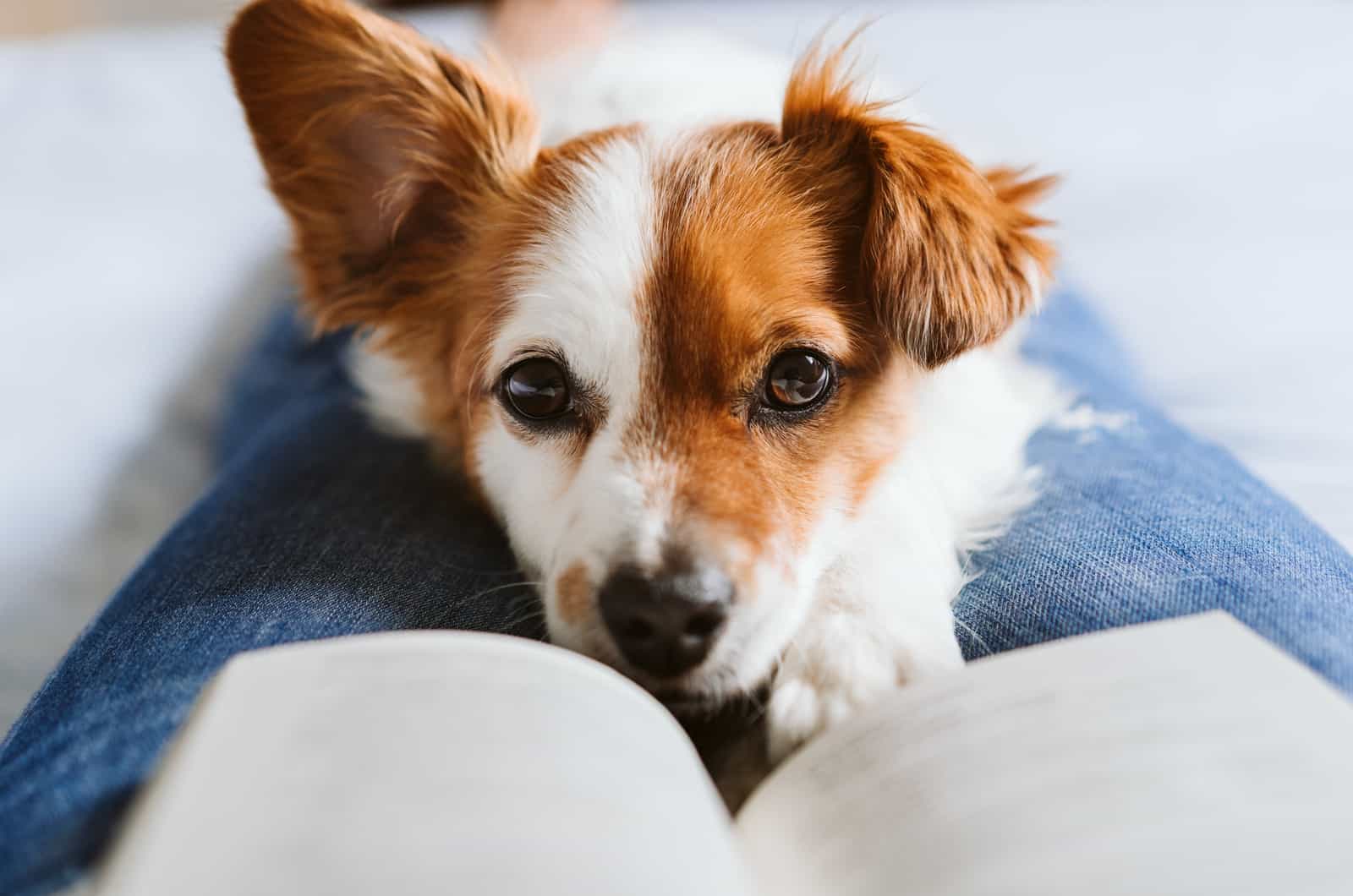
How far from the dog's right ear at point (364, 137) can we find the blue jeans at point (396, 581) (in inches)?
13.4

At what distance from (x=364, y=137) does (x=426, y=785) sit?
1.19 meters

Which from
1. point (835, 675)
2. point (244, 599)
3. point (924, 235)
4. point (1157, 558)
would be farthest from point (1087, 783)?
point (244, 599)

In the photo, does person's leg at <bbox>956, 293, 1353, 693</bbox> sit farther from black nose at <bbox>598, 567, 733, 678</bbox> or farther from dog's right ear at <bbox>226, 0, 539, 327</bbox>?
dog's right ear at <bbox>226, 0, 539, 327</bbox>

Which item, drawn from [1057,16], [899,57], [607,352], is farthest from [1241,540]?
[1057,16]

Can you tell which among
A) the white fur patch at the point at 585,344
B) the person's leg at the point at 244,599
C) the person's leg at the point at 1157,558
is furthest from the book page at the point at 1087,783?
the person's leg at the point at 244,599

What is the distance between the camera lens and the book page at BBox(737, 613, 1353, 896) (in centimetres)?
88

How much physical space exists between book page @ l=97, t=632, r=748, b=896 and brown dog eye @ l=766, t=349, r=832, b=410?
0.52 metres

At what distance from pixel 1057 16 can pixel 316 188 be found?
319 cm

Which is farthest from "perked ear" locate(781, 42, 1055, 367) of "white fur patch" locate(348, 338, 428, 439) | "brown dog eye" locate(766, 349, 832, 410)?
"white fur patch" locate(348, 338, 428, 439)

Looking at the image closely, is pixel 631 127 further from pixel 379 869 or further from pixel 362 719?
pixel 379 869

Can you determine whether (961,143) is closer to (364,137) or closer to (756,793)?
(364,137)

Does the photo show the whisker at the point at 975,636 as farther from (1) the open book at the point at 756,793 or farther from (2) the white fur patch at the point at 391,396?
(2) the white fur patch at the point at 391,396

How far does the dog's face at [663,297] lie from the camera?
1.25 metres

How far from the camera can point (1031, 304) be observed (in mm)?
1477
